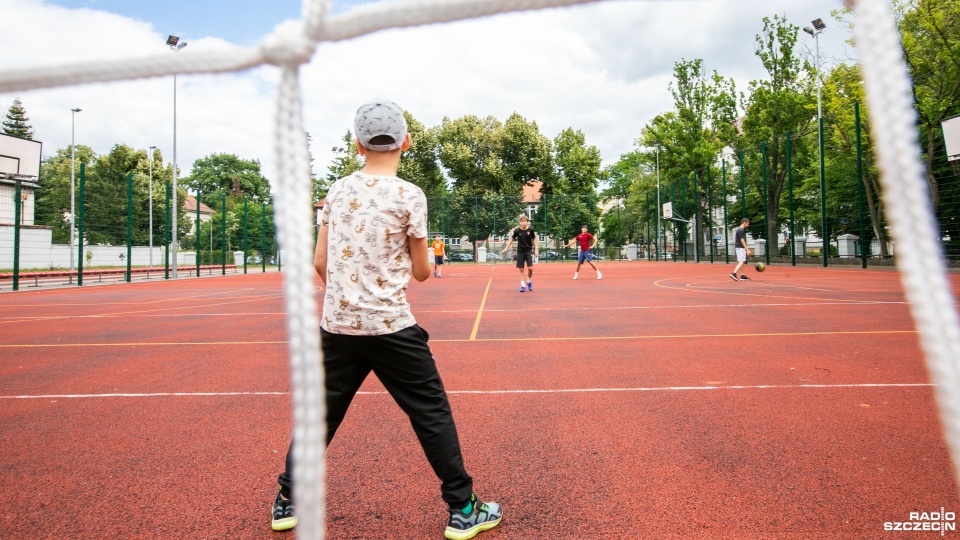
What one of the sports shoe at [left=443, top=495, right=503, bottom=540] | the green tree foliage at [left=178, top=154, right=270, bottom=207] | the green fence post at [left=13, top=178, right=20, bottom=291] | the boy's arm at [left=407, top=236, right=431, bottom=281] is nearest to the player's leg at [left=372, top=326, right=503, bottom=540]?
the sports shoe at [left=443, top=495, right=503, bottom=540]

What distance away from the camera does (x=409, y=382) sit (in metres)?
2.01

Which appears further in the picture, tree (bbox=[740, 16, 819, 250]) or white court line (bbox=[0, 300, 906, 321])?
tree (bbox=[740, 16, 819, 250])

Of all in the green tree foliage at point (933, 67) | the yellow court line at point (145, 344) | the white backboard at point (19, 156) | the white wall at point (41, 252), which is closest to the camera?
the yellow court line at point (145, 344)

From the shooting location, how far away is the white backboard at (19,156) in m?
13.8

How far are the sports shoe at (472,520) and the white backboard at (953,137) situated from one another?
14.5 meters

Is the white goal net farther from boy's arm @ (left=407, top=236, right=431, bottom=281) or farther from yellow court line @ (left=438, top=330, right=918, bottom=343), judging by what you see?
yellow court line @ (left=438, top=330, right=918, bottom=343)

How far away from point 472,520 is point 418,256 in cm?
103

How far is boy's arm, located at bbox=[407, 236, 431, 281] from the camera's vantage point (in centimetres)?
201

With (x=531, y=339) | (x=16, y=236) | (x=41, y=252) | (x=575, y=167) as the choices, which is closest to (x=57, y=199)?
(x=41, y=252)

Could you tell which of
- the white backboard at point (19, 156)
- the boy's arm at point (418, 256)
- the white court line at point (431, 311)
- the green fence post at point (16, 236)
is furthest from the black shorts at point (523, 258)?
the green fence post at point (16, 236)

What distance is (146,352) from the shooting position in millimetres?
5801

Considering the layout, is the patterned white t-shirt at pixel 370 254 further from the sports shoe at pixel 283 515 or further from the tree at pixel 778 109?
the tree at pixel 778 109

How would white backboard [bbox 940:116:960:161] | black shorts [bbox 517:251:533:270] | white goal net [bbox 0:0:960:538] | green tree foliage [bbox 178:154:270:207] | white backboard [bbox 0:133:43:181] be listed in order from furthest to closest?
1. green tree foliage [bbox 178:154:270:207]
2. white backboard [bbox 0:133:43:181]
3. black shorts [bbox 517:251:533:270]
4. white backboard [bbox 940:116:960:161]
5. white goal net [bbox 0:0:960:538]

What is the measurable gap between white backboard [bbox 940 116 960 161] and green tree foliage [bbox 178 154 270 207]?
7549 centimetres
